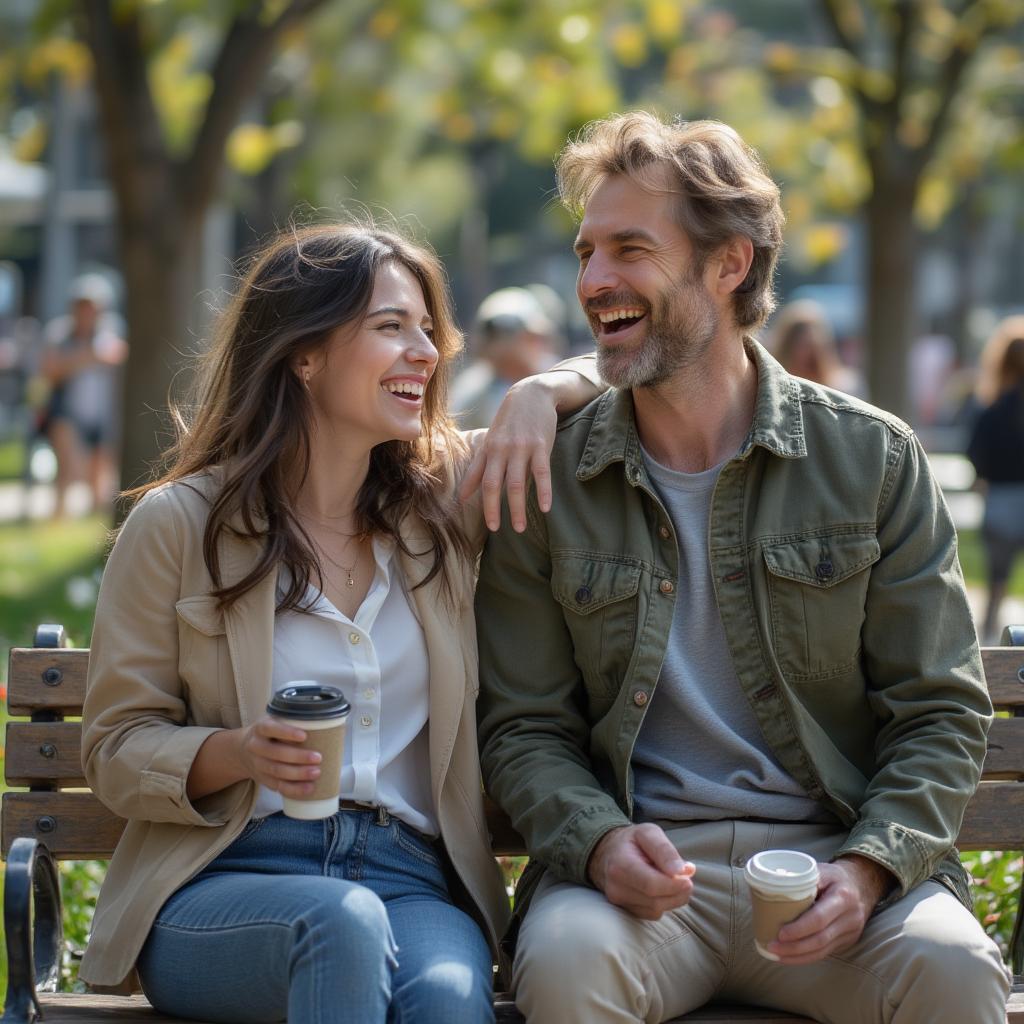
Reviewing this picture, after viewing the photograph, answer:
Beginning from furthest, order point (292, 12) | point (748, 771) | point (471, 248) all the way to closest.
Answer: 1. point (471, 248)
2. point (292, 12)
3. point (748, 771)

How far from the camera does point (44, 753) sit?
348cm

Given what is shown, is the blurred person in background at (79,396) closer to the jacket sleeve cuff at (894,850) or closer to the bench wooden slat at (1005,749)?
the bench wooden slat at (1005,749)

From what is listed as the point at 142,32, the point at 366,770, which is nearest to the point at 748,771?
the point at 366,770

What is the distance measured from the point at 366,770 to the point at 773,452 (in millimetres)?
1028

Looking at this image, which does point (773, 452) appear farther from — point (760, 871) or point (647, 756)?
point (760, 871)

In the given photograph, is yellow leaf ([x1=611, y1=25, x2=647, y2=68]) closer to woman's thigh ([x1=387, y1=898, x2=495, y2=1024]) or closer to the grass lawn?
the grass lawn

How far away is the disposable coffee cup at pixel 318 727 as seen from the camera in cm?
269

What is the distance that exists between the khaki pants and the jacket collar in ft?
2.45

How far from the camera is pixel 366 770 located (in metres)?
3.12

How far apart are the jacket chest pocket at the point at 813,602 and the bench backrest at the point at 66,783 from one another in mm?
532

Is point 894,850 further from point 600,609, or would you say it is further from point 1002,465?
point 1002,465

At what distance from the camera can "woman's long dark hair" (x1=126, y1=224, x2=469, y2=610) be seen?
3.23 metres

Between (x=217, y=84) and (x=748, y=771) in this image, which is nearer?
(x=748, y=771)

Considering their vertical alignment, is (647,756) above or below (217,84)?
below
